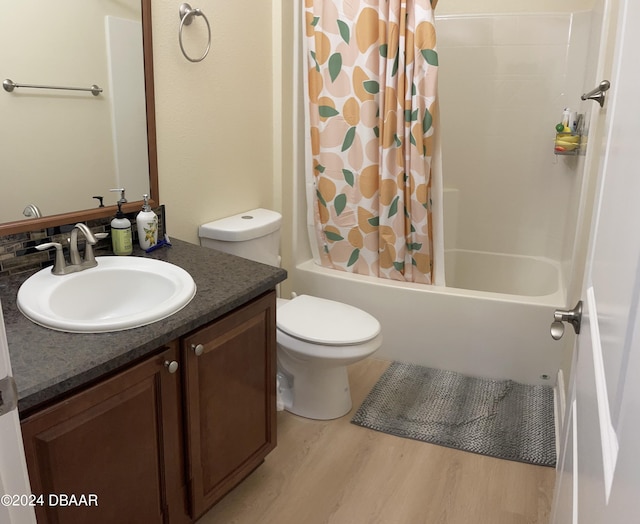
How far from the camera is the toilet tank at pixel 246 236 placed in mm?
2270

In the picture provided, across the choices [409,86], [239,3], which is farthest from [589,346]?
[239,3]

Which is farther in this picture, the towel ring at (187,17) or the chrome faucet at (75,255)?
the towel ring at (187,17)

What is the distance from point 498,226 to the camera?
135 inches

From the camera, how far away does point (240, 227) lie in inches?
90.7

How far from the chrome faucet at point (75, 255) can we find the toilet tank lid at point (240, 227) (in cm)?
64

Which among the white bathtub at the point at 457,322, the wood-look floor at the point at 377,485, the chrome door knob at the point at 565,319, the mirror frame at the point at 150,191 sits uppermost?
the mirror frame at the point at 150,191

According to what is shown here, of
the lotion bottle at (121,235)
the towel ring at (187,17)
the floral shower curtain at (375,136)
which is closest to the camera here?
the lotion bottle at (121,235)

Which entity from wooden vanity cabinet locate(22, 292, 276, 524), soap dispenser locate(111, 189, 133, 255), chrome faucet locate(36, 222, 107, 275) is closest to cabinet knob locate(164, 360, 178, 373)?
wooden vanity cabinet locate(22, 292, 276, 524)

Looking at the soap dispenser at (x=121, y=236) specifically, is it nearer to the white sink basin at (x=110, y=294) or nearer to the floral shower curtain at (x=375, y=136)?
the white sink basin at (x=110, y=294)

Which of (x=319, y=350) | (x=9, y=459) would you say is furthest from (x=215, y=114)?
(x=9, y=459)

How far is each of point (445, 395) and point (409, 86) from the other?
4.65 ft

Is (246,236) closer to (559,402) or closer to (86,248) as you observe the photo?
(86,248)

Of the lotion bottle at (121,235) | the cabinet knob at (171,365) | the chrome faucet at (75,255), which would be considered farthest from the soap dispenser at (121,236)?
the cabinet knob at (171,365)

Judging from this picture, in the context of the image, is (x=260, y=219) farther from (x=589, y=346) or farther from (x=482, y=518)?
(x=589, y=346)
